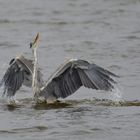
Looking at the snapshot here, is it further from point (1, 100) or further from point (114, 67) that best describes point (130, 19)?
point (1, 100)

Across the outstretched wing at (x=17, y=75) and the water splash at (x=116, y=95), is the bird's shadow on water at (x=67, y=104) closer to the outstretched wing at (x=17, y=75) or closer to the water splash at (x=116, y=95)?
the water splash at (x=116, y=95)

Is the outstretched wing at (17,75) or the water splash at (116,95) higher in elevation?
the outstretched wing at (17,75)

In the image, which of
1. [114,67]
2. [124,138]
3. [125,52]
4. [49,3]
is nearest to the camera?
[124,138]

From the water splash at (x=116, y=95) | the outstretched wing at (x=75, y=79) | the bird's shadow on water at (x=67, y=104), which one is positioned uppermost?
the outstretched wing at (x=75, y=79)

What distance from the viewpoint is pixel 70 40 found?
1401cm

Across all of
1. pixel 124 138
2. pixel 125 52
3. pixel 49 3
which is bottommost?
pixel 124 138

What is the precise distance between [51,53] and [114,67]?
58.6 inches

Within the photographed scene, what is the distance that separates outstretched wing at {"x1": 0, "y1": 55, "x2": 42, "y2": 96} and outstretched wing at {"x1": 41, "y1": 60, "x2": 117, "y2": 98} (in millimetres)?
352

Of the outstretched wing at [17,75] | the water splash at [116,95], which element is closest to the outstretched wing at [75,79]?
the water splash at [116,95]

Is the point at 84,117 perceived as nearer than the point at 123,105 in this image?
Yes

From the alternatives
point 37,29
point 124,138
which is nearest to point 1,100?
point 124,138

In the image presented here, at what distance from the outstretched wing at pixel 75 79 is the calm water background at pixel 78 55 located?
0.73ft

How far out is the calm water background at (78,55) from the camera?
8.49 metres

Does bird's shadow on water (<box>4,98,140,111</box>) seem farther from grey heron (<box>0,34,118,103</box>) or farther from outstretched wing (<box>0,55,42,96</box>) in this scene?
outstretched wing (<box>0,55,42,96</box>)
